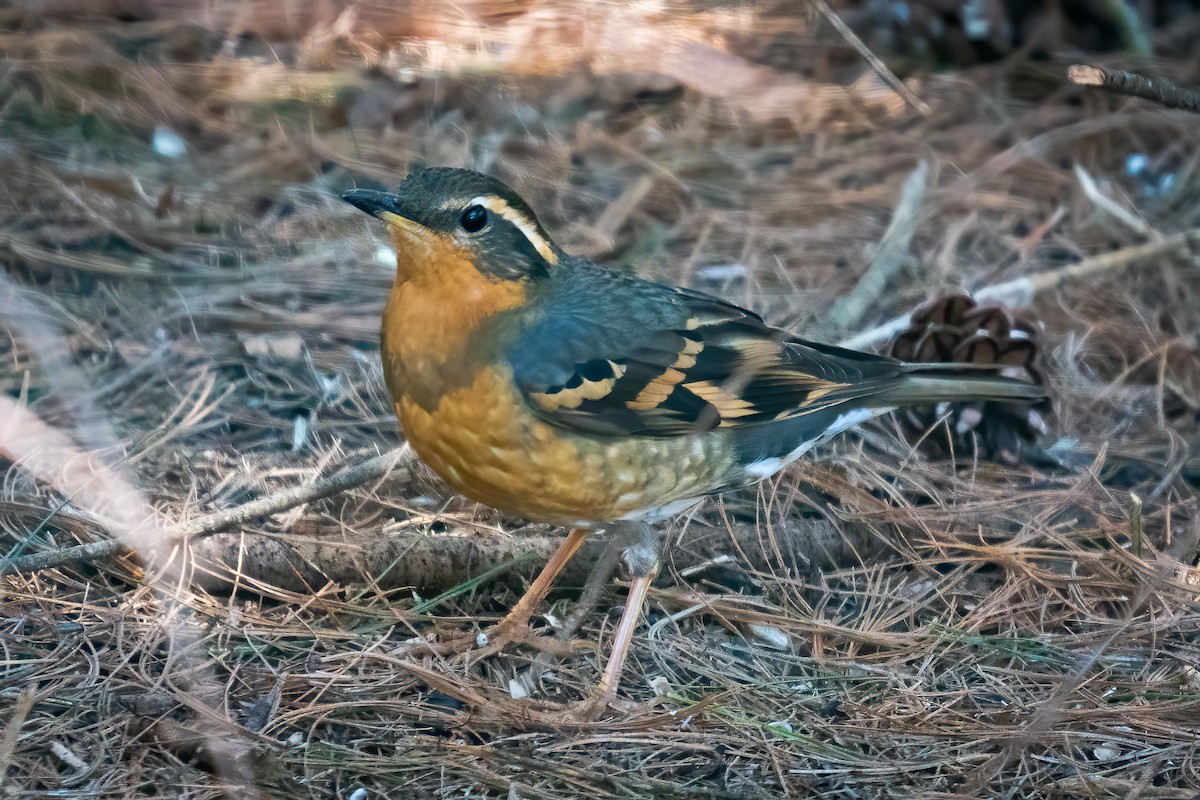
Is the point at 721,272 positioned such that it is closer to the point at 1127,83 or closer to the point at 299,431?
the point at 299,431

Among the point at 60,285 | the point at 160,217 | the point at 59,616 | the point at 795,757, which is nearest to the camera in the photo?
the point at 795,757

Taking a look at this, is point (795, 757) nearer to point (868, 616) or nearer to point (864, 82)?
point (868, 616)

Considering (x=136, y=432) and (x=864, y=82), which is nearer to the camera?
(x=136, y=432)

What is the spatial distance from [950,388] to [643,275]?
7.07ft

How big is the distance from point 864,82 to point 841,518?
469 cm

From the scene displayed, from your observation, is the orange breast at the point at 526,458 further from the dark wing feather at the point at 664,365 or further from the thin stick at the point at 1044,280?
the thin stick at the point at 1044,280

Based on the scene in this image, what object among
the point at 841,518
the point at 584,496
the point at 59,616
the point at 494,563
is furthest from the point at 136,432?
the point at 841,518

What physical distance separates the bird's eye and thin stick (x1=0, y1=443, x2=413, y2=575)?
44.3 inches

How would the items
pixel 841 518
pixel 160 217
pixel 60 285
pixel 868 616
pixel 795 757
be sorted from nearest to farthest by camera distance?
pixel 795 757 < pixel 868 616 < pixel 841 518 < pixel 60 285 < pixel 160 217

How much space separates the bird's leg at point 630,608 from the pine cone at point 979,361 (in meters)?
1.68

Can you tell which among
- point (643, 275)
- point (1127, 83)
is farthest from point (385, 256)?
point (1127, 83)

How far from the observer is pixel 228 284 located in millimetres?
6242

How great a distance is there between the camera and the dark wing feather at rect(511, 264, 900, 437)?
414 centimetres

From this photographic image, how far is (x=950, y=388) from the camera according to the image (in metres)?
4.96
